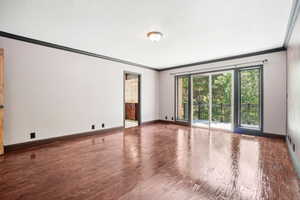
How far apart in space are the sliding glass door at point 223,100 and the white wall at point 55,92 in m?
2.69

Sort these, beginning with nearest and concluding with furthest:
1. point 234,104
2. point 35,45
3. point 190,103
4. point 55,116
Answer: point 35,45 → point 55,116 → point 234,104 → point 190,103

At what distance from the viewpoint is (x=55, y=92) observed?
3.78 m

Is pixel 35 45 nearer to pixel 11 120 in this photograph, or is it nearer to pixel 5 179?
pixel 11 120

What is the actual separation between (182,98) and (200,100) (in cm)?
83

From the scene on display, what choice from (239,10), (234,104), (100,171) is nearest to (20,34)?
(100,171)

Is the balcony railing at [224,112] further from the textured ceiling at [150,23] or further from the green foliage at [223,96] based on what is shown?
the textured ceiling at [150,23]

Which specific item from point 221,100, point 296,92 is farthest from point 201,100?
point 296,92

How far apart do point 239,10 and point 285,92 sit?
2.93m

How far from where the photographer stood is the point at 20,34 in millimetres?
3137

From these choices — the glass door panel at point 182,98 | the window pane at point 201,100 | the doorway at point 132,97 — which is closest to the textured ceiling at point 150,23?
the window pane at point 201,100

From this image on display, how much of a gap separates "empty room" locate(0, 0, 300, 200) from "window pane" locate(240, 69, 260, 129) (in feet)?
0.09

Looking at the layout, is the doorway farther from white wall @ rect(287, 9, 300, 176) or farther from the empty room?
white wall @ rect(287, 9, 300, 176)

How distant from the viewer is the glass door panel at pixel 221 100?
4.97m

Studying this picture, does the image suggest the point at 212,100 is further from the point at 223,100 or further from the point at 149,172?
the point at 149,172
